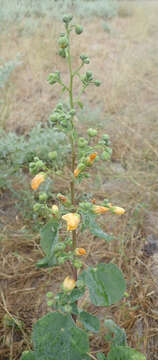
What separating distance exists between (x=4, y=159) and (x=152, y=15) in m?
4.39

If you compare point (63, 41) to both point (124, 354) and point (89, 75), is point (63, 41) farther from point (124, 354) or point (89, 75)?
point (124, 354)

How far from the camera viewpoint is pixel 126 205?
1734 mm

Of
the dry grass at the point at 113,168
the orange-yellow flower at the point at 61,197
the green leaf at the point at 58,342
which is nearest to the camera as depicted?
the green leaf at the point at 58,342

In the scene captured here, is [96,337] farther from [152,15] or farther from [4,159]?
[152,15]

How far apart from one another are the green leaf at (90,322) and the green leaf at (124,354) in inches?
2.7

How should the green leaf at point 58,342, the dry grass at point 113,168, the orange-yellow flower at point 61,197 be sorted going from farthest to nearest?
the dry grass at point 113,168
the orange-yellow flower at point 61,197
the green leaf at point 58,342

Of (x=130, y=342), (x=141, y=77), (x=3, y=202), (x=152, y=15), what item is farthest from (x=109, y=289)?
(x=152, y=15)

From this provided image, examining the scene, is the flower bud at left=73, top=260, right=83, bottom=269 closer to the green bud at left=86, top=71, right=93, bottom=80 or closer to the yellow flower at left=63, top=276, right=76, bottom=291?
the yellow flower at left=63, top=276, right=76, bottom=291

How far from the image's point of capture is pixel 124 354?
78cm

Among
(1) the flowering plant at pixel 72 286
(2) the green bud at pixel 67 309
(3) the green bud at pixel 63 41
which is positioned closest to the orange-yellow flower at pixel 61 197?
(1) the flowering plant at pixel 72 286

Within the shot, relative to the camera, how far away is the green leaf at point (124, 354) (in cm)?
77

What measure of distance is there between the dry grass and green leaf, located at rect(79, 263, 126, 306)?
474mm

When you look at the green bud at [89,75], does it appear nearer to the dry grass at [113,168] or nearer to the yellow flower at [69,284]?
the dry grass at [113,168]

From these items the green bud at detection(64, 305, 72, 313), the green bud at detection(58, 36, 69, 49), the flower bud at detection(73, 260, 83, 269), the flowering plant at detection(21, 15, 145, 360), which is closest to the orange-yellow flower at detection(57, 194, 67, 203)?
the flowering plant at detection(21, 15, 145, 360)
